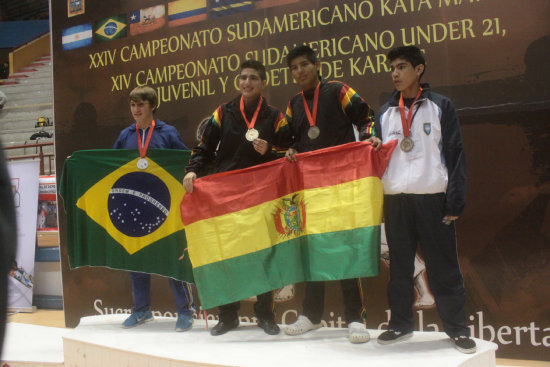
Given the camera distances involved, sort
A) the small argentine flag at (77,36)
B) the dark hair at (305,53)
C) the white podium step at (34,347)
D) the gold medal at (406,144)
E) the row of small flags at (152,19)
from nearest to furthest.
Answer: the gold medal at (406,144) → the dark hair at (305,53) → the white podium step at (34,347) → the row of small flags at (152,19) → the small argentine flag at (77,36)

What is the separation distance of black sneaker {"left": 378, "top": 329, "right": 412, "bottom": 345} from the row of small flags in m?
2.60

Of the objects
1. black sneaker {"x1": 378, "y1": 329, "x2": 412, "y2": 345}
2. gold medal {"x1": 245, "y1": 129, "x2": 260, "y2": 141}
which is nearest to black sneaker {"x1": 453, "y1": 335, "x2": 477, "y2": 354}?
black sneaker {"x1": 378, "y1": 329, "x2": 412, "y2": 345}

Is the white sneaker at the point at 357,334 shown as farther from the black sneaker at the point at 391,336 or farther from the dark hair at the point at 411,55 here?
the dark hair at the point at 411,55

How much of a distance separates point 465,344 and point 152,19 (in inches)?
145

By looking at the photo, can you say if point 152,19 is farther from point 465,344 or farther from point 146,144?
point 465,344

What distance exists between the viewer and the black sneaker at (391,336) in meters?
2.56

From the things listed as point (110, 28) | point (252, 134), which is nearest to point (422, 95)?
point (252, 134)

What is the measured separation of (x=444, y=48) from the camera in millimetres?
3584

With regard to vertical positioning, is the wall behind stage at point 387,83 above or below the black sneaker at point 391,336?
above

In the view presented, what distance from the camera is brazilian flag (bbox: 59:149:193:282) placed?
341 cm

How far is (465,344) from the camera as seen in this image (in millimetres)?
2408

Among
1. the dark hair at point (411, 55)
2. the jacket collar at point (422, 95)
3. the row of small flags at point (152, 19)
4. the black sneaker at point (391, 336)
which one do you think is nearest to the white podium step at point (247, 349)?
the black sneaker at point (391, 336)

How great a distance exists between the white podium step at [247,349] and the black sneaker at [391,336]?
2 centimetres

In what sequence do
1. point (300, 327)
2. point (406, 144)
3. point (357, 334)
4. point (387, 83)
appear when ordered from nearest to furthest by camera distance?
point (406, 144)
point (357, 334)
point (300, 327)
point (387, 83)
